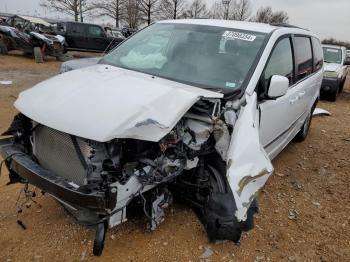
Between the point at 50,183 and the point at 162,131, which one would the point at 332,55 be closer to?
the point at 162,131

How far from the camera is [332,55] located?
41.9 feet

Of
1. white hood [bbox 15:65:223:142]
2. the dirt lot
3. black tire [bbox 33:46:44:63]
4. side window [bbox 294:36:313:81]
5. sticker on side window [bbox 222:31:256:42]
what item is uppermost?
sticker on side window [bbox 222:31:256:42]

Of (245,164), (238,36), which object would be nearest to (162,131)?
(245,164)

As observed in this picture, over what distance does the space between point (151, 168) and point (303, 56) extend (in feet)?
10.4

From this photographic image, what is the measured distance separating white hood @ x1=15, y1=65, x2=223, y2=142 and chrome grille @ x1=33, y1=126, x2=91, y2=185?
0.58ft

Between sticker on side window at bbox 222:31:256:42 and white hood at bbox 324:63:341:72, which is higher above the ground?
sticker on side window at bbox 222:31:256:42

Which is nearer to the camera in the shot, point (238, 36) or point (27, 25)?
point (238, 36)

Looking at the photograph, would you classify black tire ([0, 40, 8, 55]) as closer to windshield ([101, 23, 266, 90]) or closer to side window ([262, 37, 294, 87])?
windshield ([101, 23, 266, 90])

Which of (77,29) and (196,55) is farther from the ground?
(196,55)

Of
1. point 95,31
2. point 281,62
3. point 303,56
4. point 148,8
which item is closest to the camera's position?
point 281,62

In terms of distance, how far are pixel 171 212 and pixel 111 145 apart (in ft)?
4.15

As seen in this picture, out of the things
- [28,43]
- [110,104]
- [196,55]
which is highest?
[196,55]

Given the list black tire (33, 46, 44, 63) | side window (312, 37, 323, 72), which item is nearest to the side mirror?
side window (312, 37, 323, 72)

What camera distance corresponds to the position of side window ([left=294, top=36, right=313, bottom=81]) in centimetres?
450
